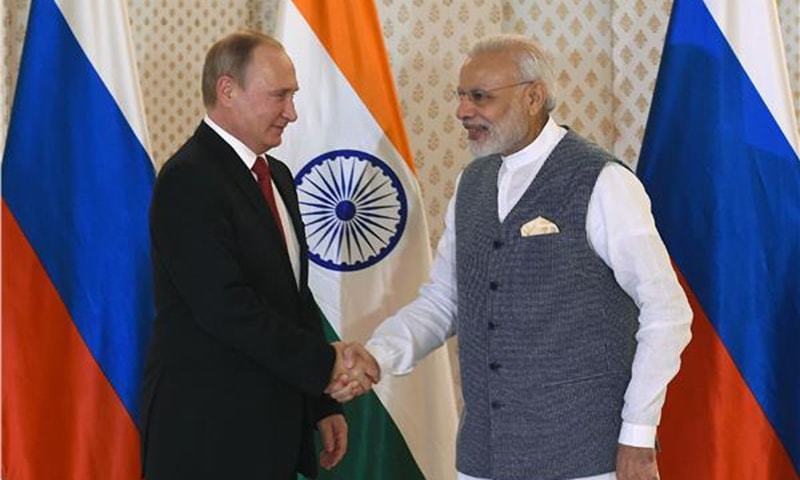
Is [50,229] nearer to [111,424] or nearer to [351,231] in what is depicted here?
[111,424]

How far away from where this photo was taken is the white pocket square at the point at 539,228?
2795 mm

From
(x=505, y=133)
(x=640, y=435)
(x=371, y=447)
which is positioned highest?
(x=505, y=133)

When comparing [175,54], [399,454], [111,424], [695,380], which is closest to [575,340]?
[695,380]

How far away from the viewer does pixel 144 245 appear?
135 inches

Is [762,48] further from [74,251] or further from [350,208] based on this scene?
[74,251]

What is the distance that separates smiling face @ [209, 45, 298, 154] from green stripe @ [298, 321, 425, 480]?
31.6 inches

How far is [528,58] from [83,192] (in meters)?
1.27

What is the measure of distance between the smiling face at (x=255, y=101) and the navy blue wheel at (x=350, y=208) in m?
0.53

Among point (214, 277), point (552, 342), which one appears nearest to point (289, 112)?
point (214, 277)

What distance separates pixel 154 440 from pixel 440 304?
800 millimetres

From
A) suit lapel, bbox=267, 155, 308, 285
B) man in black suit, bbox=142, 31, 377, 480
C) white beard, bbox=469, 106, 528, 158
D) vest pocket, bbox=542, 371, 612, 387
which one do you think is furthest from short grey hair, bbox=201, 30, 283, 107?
vest pocket, bbox=542, 371, 612, 387

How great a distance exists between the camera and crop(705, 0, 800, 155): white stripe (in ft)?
11.3

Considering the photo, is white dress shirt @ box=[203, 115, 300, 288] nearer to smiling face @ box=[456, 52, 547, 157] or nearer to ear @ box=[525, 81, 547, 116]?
smiling face @ box=[456, 52, 547, 157]

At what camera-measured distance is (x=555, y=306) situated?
2775 millimetres
